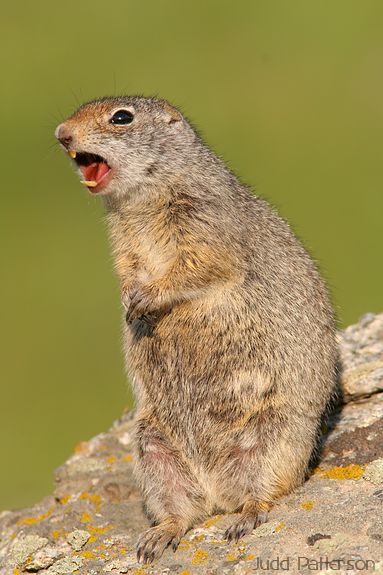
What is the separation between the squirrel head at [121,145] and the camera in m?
8.16

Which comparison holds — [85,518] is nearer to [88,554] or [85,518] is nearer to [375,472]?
[88,554]

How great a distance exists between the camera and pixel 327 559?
20.6 ft

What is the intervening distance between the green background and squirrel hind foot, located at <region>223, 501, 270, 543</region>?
7.96 meters

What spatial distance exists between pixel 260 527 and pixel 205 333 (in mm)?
1444

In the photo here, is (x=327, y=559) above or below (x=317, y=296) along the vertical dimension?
below

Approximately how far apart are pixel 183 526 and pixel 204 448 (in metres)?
0.57

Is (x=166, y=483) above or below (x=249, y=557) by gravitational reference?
above

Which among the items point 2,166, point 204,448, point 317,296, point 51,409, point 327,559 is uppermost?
point 2,166

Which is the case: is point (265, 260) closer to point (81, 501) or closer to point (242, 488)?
point (242, 488)

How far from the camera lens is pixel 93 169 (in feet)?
27.3

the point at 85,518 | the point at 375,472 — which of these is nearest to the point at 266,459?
the point at 375,472

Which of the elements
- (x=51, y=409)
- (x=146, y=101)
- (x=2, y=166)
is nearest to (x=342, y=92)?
(x=2, y=166)

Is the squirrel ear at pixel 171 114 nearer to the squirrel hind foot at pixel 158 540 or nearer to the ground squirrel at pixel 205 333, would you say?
the ground squirrel at pixel 205 333

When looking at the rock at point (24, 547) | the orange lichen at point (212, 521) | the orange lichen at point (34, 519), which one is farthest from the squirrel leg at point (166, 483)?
the orange lichen at point (34, 519)
